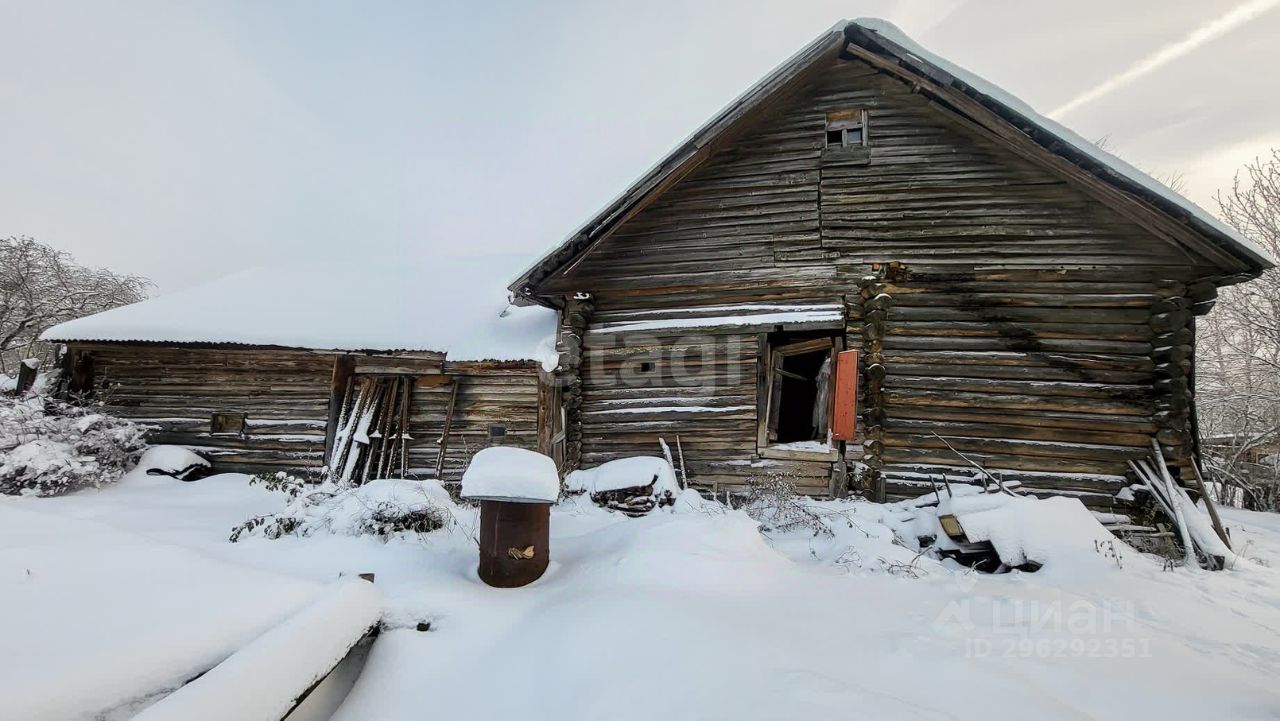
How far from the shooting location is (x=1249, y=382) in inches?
663

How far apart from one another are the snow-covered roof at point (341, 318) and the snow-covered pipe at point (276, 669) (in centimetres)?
617

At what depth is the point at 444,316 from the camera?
36.5 ft

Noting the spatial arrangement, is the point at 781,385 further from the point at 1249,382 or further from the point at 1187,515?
the point at 1249,382

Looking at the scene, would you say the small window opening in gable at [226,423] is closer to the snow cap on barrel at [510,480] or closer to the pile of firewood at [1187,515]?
the snow cap on barrel at [510,480]

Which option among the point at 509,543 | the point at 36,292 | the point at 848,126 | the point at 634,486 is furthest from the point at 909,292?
the point at 36,292

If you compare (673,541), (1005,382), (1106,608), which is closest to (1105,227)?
(1005,382)

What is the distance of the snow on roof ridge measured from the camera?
6594mm

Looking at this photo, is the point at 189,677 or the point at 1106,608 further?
the point at 1106,608

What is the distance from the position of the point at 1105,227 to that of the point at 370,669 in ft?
33.9

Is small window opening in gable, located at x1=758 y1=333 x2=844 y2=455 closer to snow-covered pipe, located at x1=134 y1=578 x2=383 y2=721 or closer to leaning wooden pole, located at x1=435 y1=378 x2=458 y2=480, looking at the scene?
leaning wooden pole, located at x1=435 y1=378 x2=458 y2=480

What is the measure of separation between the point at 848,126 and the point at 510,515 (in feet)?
27.0

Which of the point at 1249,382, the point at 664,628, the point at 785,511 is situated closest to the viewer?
the point at 664,628

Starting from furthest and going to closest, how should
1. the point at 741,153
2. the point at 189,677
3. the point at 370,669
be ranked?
1. the point at 741,153
2. the point at 370,669
3. the point at 189,677

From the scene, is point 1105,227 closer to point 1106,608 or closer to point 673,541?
point 1106,608
